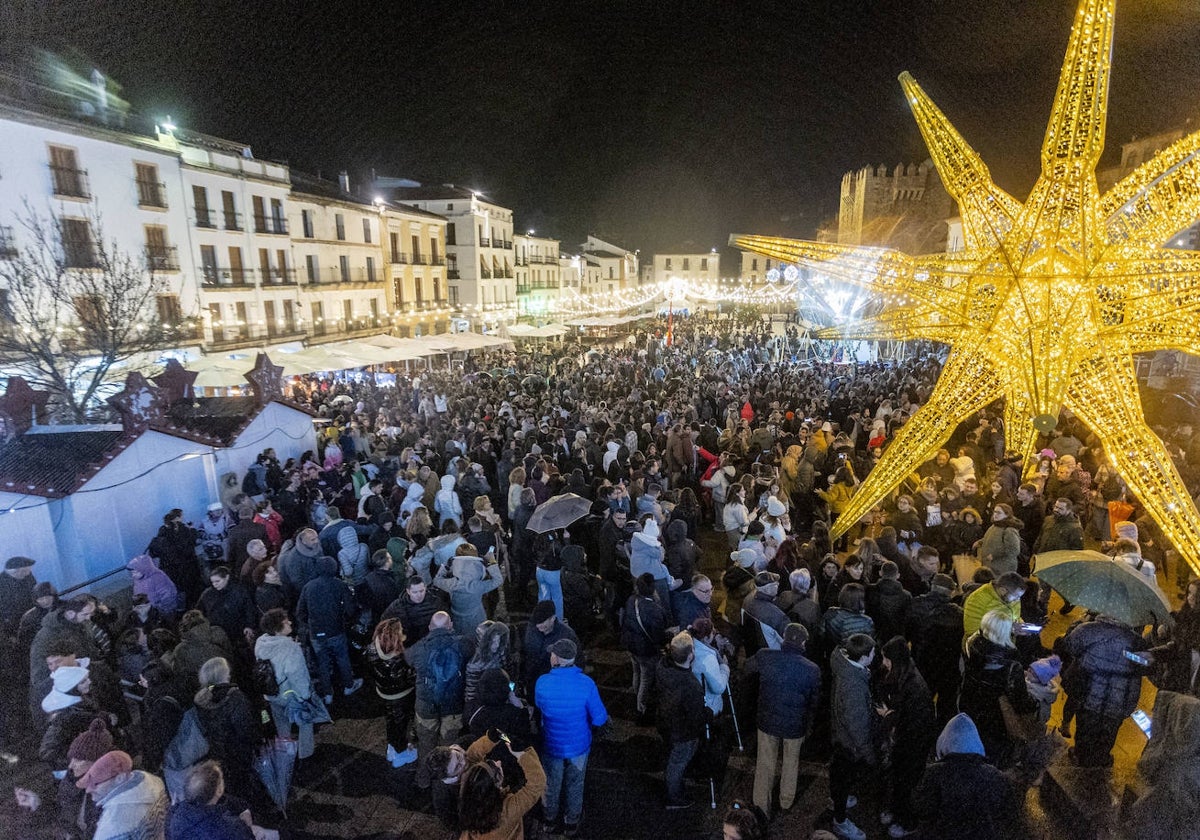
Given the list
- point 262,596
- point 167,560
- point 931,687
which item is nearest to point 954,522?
point 931,687

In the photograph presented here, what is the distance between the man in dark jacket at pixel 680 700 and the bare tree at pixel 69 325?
11.0 meters

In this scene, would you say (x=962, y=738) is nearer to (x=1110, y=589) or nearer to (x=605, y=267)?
(x=1110, y=589)

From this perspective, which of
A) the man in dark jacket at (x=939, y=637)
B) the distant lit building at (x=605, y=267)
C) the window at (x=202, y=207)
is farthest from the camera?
the distant lit building at (x=605, y=267)

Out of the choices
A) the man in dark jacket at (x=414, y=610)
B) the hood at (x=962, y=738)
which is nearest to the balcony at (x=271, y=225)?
the man in dark jacket at (x=414, y=610)

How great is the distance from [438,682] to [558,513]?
2205 mm

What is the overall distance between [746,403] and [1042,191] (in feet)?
24.5

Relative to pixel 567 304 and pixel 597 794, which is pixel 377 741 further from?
pixel 567 304

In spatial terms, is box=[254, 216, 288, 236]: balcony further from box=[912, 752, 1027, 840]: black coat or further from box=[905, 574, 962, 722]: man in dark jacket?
box=[912, 752, 1027, 840]: black coat

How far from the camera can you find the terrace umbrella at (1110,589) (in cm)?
405

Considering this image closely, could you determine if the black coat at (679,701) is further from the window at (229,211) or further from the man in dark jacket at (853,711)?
the window at (229,211)

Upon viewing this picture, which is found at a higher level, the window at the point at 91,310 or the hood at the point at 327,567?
the window at the point at 91,310

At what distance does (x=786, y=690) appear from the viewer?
3.89 meters

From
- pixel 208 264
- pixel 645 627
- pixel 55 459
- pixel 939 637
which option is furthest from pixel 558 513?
pixel 208 264

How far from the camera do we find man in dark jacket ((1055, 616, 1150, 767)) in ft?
13.5
